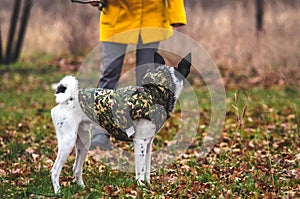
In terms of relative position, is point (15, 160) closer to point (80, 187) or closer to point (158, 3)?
point (80, 187)

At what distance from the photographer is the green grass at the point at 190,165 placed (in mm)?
4051

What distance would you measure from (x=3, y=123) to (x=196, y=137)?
2.58m

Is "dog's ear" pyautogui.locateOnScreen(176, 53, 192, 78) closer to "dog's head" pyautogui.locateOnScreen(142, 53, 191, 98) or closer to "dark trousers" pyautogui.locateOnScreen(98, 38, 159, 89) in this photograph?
"dog's head" pyautogui.locateOnScreen(142, 53, 191, 98)

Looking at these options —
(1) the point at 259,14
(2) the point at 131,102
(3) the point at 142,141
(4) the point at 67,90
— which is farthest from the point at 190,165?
(1) the point at 259,14

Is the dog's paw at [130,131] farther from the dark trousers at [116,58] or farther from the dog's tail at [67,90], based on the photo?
the dark trousers at [116,58]

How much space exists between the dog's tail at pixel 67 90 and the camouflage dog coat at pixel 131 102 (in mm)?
68

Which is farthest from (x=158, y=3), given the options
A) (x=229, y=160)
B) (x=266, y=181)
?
(x=266, y=181)

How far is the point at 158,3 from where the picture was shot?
5.08 metres

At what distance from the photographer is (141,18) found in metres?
5.07

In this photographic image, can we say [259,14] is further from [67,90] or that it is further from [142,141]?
[67,90]

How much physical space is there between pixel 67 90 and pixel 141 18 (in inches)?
57.1

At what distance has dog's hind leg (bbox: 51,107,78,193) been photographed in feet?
12.9

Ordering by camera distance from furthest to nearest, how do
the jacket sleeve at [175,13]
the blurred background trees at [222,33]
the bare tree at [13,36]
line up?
the bare tree at [13,36] < the blurred background trees at [222,33] < the jacket sleeve at [175,13]

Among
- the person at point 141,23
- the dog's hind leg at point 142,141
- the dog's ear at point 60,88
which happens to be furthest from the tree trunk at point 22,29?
the dog's hind leg at point 142,141
